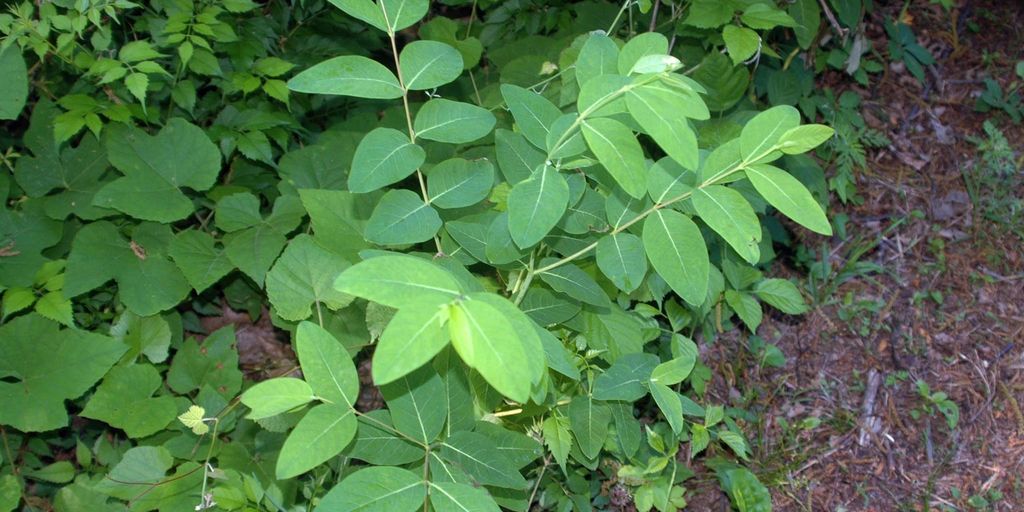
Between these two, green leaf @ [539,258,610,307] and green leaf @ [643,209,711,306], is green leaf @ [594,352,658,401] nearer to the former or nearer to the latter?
green leaf @ [539,258,610,307]

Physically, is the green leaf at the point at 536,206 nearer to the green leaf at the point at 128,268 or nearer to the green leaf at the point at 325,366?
the green leaf at the point at 325,366

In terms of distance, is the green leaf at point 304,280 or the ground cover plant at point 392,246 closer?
the ground cover plant at point 392,246

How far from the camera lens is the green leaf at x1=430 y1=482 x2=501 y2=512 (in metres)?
1.51

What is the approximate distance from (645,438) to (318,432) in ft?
4.38

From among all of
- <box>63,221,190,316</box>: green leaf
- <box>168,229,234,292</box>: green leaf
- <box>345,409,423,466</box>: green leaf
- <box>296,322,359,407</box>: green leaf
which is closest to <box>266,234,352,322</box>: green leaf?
<box>168,229,234,292</box>: green leaf

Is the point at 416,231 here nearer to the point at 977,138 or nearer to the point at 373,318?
the point at 373,318

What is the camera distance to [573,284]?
1937 mm

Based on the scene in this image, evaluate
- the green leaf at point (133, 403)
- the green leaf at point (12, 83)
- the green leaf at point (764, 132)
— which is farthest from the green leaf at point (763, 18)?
the green leaf at point (12, 83)

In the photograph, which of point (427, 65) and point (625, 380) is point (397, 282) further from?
point (625, 380)

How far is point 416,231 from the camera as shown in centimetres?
179

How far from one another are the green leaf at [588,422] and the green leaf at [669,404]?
8.0 inches

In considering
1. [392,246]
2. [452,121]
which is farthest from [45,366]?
[452,121]

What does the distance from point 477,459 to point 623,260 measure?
54 centimetres

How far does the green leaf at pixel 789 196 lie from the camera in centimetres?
153
